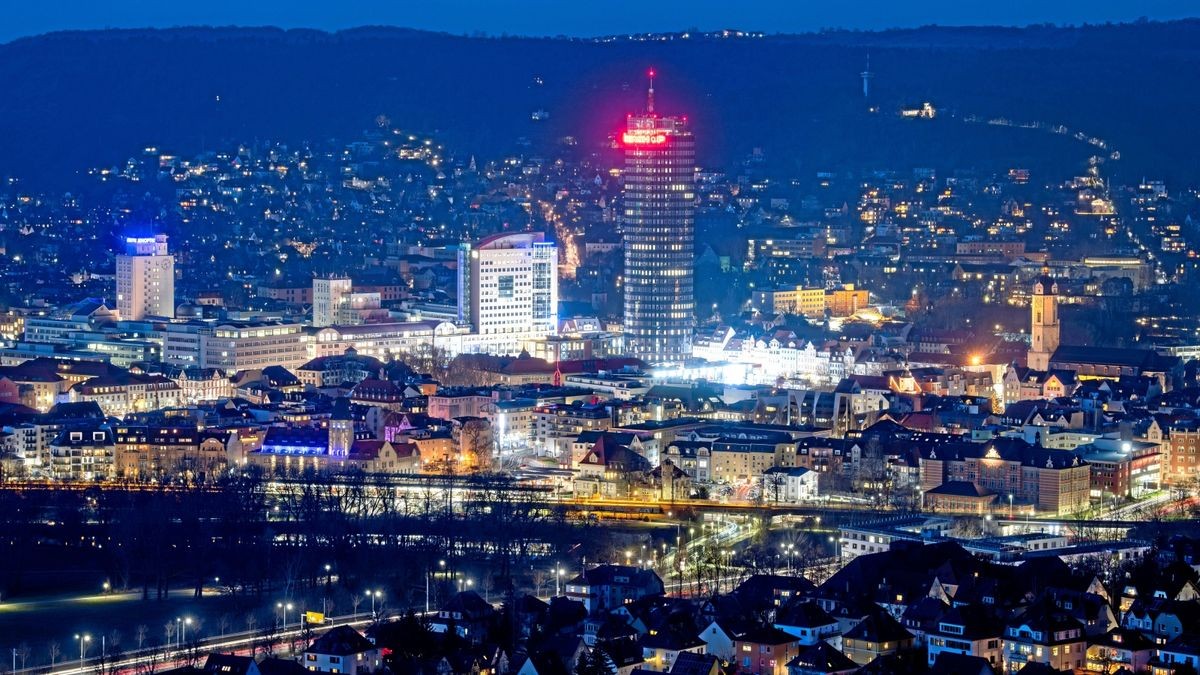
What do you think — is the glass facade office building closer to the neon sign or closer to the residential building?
the neon sign

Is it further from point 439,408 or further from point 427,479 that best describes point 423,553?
point 439,408

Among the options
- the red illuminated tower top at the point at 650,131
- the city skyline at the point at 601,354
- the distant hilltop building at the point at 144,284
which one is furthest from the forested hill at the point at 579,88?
the red illuminated tower top at the point at 650,131

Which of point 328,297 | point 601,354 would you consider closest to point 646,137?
point 601,354

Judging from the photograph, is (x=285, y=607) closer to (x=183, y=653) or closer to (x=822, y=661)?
(x=183, y=653)

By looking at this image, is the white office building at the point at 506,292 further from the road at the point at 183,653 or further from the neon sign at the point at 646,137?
the road at the point at 183,653

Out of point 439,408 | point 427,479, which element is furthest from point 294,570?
point 439,408

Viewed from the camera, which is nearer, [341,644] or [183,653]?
[341,644]
